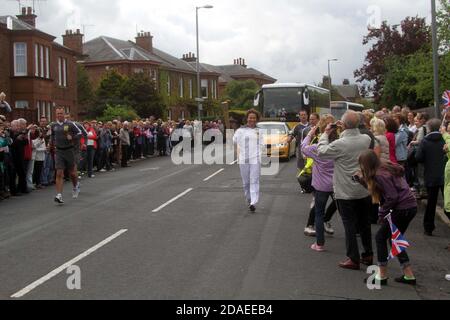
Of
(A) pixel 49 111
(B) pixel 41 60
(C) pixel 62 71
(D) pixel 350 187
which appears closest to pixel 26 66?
(B) pixel 41 60

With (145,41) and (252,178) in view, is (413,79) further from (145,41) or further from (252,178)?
(145,41)

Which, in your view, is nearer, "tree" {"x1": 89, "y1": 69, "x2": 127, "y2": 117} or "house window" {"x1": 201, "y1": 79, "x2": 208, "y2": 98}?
"tree" {"x1": 89, "y1": 69, "x2": 127, "y2": 117}

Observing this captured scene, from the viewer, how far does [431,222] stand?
9.91 m

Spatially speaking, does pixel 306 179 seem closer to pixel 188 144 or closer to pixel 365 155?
pixel 365 155

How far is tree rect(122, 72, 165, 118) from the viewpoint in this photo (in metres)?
53.3

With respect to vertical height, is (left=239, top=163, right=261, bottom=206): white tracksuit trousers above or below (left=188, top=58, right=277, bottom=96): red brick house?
below

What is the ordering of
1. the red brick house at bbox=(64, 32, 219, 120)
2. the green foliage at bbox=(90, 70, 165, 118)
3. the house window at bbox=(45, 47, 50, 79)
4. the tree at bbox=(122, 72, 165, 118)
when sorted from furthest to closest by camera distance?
the red brick house at bbox=(64, 32, 219, 120) → the tree at bbox=(122, 72, 165, 118) → the green foliage at bbox=(90, 70, 165, 118) → the house window at bbox=(45, 47, 50, 79)

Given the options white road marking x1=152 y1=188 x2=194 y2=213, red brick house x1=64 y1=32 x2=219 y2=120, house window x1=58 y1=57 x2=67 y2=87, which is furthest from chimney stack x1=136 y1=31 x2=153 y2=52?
white road marking x1=152 y1=188 x2=194 y2=213

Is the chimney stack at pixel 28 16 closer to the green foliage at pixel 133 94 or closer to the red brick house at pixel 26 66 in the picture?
the red brick house at pixel 26 66

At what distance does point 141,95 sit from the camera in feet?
175

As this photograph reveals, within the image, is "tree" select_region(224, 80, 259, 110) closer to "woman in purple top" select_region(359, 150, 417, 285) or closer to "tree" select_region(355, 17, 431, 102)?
"tree" select_region(355, 17, 431, 102)

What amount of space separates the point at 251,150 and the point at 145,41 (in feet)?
206

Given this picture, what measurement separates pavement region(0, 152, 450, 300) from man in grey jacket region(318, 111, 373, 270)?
36 cm
